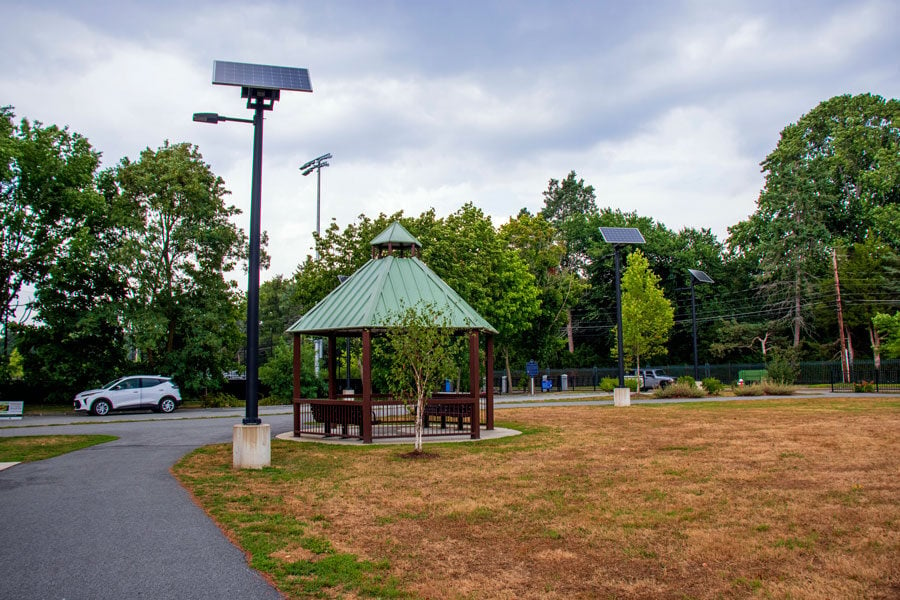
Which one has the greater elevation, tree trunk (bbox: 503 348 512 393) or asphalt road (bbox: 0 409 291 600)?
tree trunk (bbox: 503 348 512 393)

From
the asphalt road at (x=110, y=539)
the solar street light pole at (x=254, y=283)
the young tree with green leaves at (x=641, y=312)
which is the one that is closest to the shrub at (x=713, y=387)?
the young tree with green leaves at (x=641, y=312)

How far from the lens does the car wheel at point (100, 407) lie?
Result: 1105 inches

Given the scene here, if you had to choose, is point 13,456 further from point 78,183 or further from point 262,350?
point 262,350

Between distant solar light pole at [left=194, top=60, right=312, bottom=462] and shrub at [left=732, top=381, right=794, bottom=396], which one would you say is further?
shrub at [left=732, top=381, right=794, bottom=396]

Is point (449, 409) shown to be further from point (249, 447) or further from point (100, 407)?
point (100, 407)

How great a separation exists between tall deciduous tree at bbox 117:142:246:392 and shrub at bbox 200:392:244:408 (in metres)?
0.78

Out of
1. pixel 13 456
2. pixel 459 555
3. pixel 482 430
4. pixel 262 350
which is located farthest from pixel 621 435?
pixel 262 350

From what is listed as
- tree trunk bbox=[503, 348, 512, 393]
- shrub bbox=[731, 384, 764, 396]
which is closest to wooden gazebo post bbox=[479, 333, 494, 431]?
shrub bbox=[731, 384, 764, 396]

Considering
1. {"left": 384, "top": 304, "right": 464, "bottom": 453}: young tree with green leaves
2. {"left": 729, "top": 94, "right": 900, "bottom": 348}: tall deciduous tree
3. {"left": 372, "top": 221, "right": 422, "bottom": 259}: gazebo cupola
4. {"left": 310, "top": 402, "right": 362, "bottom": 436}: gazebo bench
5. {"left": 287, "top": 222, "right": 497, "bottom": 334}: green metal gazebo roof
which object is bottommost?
{"left": 310, "top": 402, "right": 362, "bottom": 436}: gazebo bench

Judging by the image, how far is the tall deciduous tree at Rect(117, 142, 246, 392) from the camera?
33.8 meters

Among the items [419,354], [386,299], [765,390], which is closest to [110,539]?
[419,354]

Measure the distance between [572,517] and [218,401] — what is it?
1201 inches

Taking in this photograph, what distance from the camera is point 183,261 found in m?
35.1

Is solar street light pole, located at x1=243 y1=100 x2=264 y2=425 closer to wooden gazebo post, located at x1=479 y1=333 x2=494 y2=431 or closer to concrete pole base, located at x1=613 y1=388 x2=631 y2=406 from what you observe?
wooden gazebo post, located at x1=479 y1=333 x2=494 y2=431
